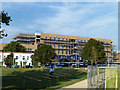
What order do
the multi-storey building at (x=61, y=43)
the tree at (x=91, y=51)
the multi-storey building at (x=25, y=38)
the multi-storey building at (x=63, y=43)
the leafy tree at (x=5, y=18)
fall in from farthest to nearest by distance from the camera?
the multi-storey building at (x=25, y=38), the multi-storey building at (x=63, y=43), the multi-storey building at (x=61, y=43), the tree at (x=91, y=51), the leafy tree at (x=5, y=18)

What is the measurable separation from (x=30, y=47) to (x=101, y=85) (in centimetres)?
8000

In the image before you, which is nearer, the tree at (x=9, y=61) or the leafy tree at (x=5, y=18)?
the leafy tree at (x=5, y=18)

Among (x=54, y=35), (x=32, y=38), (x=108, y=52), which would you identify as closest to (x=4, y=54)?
(x=54, y=35)

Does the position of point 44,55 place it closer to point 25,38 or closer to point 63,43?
point 63,43

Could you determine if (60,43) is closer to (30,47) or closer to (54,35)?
(54,35)

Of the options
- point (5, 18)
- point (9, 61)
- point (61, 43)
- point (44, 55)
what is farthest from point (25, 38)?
point (5, 18)

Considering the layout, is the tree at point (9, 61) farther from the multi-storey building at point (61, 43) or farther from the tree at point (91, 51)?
the multi-storey building at point (61, 43)

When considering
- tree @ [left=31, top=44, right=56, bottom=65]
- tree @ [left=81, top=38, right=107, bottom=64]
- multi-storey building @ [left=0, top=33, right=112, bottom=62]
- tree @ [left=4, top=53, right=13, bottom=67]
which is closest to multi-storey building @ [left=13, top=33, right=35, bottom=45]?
multi-storey building @ [left=0, top=33, right=112, bottom=62]

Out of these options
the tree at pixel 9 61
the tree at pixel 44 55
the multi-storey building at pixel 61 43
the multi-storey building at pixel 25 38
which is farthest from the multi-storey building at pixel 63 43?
the tree at pixel 9 61

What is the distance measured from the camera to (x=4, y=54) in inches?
2589

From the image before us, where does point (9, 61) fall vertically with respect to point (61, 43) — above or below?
below

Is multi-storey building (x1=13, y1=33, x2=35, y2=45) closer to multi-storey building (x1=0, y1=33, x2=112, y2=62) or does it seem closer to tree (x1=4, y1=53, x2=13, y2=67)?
multi-storey building (x1=0, y1=33, x2=112, y2=62)

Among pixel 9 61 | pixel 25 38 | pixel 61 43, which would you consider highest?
pixel 25 38

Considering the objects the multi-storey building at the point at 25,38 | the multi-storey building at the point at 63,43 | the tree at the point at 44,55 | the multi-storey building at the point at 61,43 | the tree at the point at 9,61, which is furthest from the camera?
the multi-storey building at the point at 25,38
